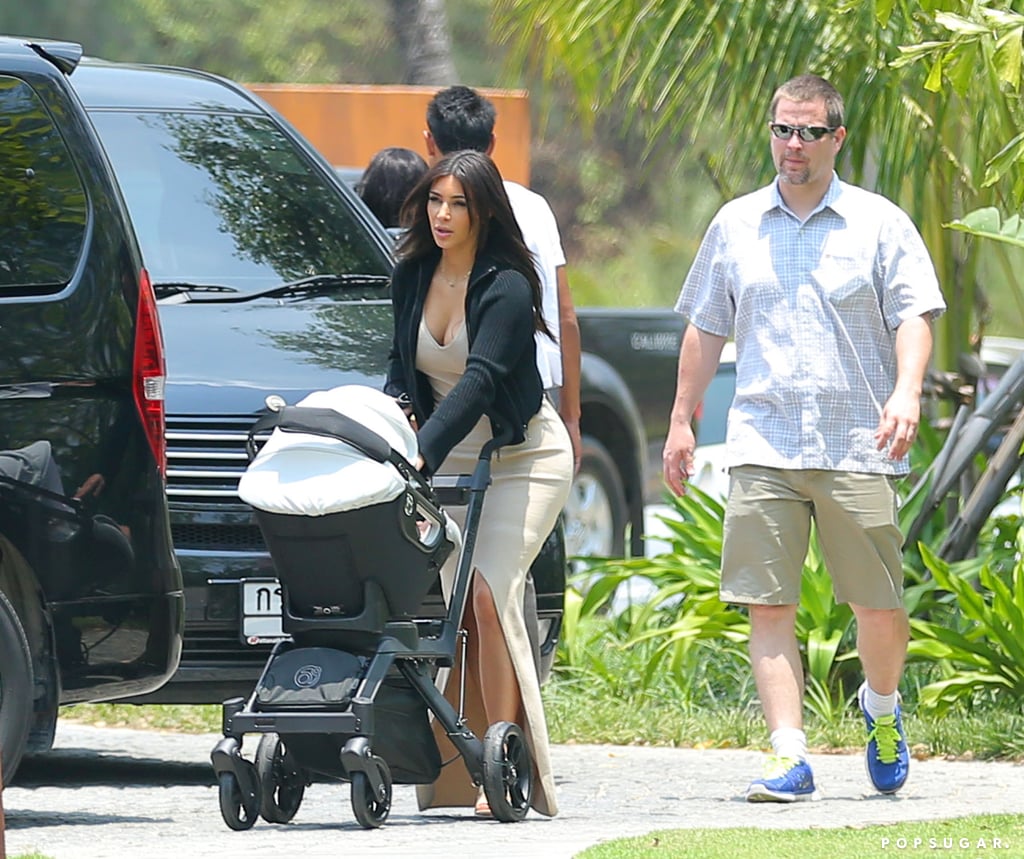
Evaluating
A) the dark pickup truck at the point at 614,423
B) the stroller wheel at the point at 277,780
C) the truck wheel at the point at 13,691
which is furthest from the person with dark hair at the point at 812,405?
the dark pickup truck at the point at 614,423

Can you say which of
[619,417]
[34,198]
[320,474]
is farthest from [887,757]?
[619,417]

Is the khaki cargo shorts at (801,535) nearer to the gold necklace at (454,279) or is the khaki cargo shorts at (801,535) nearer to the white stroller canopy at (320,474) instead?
the gold necklace at (454,279)

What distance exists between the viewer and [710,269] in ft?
21.6

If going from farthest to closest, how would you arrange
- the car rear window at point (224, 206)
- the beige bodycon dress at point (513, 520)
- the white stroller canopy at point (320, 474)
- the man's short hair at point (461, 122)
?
the car rear window at point (224, 206) < the man's short hair at point (461, 122) < the beige bodycon dress at point (513, 520) < the white stroller canopy at point (320, 474)

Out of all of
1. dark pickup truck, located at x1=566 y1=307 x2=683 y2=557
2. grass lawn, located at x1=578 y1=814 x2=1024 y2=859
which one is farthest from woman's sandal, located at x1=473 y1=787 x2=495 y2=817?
dark pickup truck, located at x1=566 y1=307 x2=683 y2=557

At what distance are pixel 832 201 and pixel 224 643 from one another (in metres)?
2.22

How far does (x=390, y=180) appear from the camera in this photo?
827 cm

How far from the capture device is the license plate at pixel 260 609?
6406 millimetres

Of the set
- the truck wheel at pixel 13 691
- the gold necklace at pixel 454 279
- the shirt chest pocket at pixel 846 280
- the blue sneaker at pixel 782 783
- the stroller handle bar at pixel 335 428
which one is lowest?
the blue sneaker at pixel 782 783

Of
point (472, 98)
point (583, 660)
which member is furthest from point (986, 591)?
point (472, 98)

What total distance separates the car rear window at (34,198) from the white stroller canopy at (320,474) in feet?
3.02

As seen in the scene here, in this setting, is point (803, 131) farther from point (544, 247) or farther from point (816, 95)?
point (544, 247)

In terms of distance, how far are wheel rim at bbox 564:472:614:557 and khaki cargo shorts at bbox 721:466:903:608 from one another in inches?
172

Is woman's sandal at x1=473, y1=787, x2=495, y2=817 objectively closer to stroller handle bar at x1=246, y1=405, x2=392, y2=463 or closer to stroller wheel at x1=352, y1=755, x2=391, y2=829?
stroller wheel at x1=352, y1=755, x2=391, y2=829
